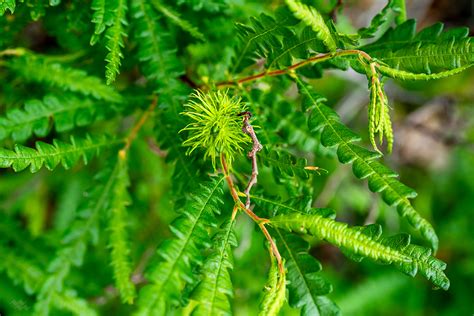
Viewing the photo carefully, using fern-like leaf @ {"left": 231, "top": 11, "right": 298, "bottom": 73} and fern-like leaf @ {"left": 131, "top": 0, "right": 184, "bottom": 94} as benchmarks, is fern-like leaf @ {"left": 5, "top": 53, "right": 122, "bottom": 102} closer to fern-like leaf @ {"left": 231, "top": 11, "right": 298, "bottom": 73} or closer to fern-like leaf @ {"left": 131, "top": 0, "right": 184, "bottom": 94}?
fern-like leaf @ {"left": 131, "top": 0, "right": 184, "bottom": 94}

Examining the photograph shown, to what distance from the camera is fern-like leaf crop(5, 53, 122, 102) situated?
1850 millimetres

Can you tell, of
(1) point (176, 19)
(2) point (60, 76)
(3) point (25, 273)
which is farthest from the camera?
(3) point (25, 273)

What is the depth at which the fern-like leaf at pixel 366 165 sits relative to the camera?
1.22m

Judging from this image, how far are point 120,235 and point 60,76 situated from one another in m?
0.67

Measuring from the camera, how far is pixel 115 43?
145 cm

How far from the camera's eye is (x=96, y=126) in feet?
8.98

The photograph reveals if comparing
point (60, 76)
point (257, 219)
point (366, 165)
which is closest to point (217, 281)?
point (257, 219)

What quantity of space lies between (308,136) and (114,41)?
81cm

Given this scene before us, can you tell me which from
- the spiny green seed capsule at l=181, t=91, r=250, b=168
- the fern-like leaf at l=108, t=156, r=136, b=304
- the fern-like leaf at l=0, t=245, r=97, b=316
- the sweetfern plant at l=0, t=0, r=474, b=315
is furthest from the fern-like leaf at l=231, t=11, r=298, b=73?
the fern-like leaf at l=0, t=245, r=97, b=316

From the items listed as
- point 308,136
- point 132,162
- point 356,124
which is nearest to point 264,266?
point 132,162

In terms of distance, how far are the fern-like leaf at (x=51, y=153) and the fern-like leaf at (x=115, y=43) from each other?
314mm

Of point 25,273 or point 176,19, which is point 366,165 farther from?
point 25,273

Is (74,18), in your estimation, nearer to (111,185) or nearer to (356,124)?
(111,185)

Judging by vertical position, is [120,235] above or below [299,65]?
below
